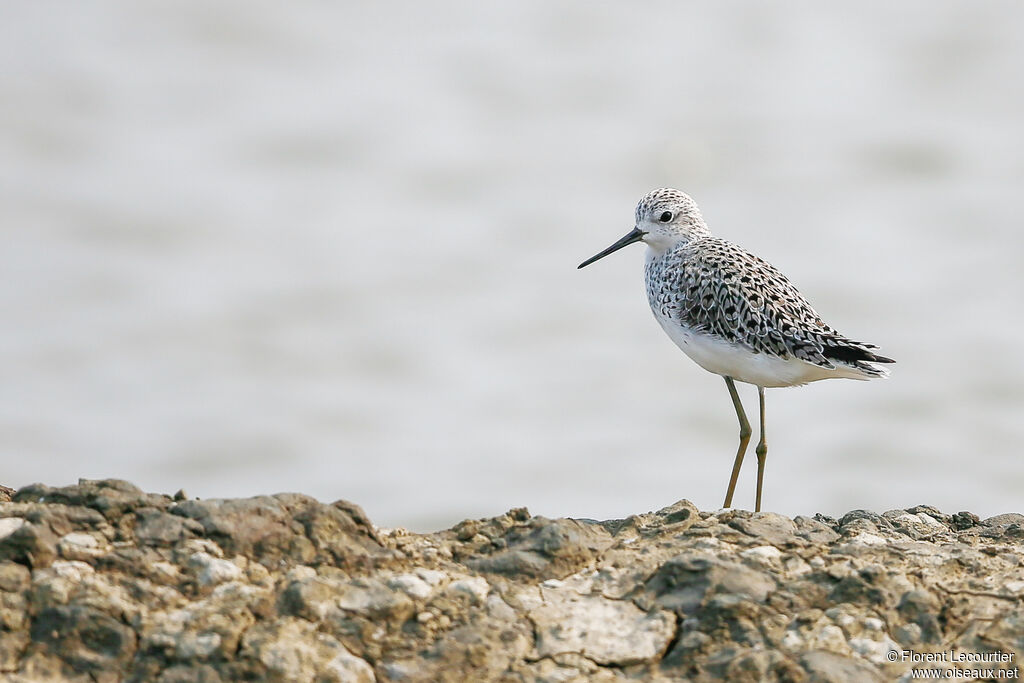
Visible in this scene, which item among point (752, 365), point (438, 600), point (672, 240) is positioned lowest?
point (438, 600)

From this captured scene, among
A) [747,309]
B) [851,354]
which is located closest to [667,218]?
[747,309]

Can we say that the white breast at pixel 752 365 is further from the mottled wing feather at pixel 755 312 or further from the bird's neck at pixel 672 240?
the bird's neck at pixel 672 240

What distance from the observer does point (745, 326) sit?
29.1ft

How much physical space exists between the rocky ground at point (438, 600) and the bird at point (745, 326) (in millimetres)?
3230

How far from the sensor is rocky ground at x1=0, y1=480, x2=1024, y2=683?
4.46m

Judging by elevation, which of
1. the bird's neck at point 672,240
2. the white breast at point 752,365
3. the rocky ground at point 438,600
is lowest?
the rocky ground at point 438,600

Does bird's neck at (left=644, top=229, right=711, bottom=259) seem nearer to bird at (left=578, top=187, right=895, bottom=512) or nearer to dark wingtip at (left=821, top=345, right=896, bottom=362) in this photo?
bird at (left=578, top=187, right=895, bottom=512)

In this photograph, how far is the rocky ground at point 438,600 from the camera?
4.46 meters

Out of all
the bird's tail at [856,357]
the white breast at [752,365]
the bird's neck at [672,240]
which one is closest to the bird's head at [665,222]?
the bird's neck at [672,240]

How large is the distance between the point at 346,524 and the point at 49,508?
1124 millimetres

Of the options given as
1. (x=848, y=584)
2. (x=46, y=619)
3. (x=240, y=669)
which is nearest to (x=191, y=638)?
(x=240, y=669)

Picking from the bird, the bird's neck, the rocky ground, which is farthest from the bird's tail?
the rocky ground

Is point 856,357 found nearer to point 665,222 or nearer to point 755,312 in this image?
point 755,312

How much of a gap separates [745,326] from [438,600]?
4.56 metres
